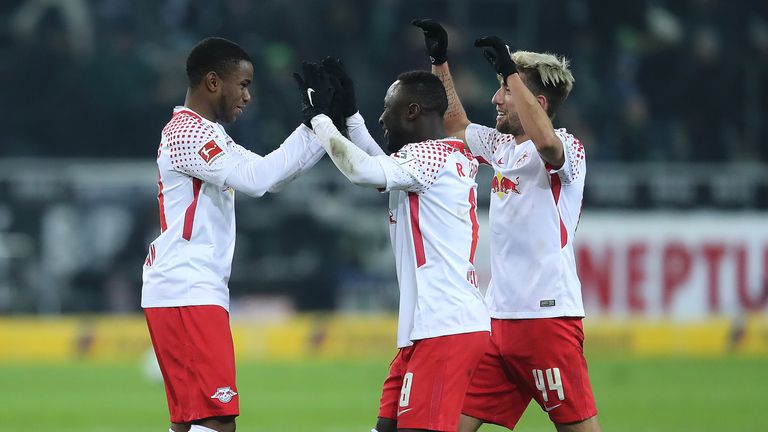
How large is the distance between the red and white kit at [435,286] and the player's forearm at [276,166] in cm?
44

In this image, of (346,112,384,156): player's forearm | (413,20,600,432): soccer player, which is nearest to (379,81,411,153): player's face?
(346,112,384,156): player's forearm

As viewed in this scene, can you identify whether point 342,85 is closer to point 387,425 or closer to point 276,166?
point 276,166

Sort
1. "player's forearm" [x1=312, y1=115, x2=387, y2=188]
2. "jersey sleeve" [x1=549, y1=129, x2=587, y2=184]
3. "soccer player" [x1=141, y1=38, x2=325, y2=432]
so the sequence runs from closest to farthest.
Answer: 1. "player's forearm" [x1=312, y1=115, x2=387, y2=188]
2. "soccer player" [x1=141, y1=38, x2=325, y2=432]
3. "jersey sleeve" [x1=549, y1=129, x2=587, y2=184]

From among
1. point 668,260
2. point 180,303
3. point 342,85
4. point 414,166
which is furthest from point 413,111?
point 668,260

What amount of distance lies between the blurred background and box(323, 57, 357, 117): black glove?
722cm

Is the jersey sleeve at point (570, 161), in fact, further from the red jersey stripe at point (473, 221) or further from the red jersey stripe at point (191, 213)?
the red jersey stripe at point (191, 213)

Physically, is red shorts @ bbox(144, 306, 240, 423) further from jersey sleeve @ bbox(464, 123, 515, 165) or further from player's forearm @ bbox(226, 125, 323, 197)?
jersey sleeve @ bbox(464, 123, 515, 165)

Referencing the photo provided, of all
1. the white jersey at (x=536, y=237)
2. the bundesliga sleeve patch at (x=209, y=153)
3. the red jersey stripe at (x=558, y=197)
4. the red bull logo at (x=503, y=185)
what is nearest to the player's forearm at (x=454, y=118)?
the red bull logo at (x=503, y=185)

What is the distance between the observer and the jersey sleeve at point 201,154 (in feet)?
18.2

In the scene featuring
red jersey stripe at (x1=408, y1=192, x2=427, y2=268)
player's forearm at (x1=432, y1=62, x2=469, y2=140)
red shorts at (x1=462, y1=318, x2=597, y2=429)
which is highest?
player's forearm at (x1=432, y1=62, x2=469, y2=140)

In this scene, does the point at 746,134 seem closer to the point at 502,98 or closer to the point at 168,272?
the point at 502,98

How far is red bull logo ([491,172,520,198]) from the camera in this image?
6.11 meters

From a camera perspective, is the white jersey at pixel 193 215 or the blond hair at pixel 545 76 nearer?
the white jersey at pixel 193 215

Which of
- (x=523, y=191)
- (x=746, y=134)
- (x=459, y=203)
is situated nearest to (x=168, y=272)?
(x=459, y=203)
